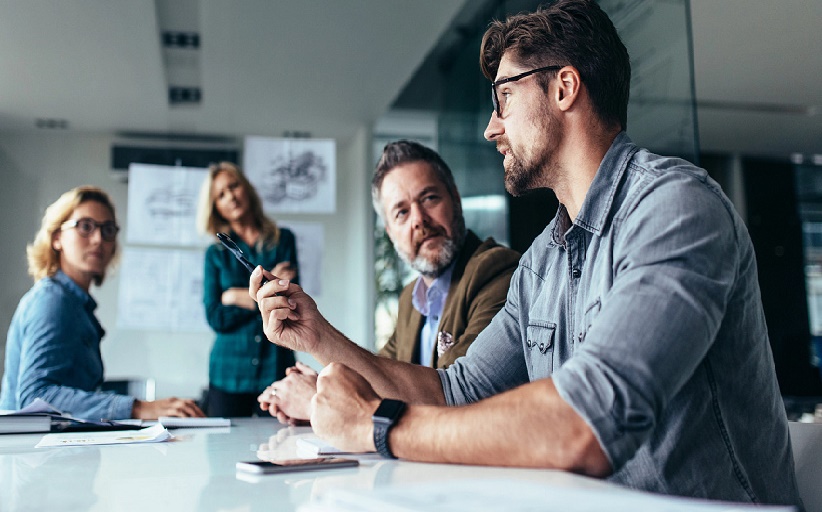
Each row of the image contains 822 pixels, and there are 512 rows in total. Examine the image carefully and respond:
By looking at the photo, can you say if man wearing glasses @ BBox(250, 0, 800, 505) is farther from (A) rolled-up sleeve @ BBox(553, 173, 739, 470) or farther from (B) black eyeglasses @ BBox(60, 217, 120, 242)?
(B) black eyeglasses @ BBox(60, 217, 120, 242)

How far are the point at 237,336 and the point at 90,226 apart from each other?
35.3 inches

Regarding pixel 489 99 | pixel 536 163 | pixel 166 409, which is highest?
pixel 489 99

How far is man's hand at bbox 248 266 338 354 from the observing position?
1479 millimetres

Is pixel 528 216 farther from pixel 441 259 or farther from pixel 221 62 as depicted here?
pixel 221 62

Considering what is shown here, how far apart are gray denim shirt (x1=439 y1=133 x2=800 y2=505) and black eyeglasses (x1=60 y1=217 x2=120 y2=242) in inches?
88.1

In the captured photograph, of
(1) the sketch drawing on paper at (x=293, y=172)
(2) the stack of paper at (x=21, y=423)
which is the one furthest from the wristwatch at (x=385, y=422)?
(1) the sketch drawing on paper at (x=293, y=172)

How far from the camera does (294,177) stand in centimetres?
397

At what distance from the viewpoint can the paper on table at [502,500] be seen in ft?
1.84

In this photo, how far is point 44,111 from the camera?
389 cm

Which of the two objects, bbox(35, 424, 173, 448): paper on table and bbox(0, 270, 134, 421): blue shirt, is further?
bbox(0, 270, 134, 421): blue shirt

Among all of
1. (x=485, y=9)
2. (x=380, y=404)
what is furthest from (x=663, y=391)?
(x=485, y=9)

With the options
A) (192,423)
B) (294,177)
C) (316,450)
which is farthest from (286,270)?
(316,450)

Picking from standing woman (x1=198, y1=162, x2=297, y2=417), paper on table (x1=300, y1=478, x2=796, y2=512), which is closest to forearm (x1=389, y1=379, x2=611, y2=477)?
paper on table (x1=300, y1=478, x2=796, y2=512)

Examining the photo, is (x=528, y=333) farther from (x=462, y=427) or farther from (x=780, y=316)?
(x=780, y=316)
